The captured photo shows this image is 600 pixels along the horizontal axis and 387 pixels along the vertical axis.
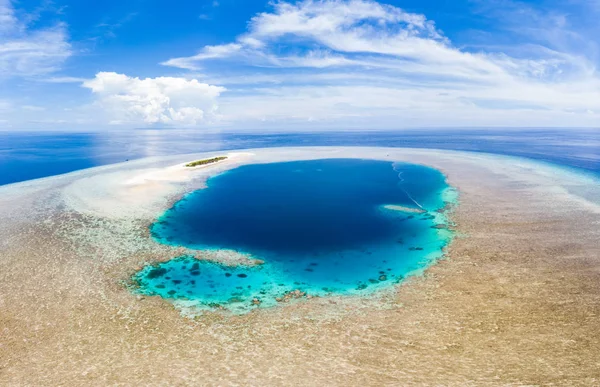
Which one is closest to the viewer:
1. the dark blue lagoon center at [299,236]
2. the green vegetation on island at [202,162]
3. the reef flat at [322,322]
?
the reef flat at [322,322]

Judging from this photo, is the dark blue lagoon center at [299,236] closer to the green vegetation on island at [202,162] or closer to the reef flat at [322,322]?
the reef flat at [322,322]

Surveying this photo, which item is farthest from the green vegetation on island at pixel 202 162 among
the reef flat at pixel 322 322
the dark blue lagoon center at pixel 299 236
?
the reef flat at pixel 322 322

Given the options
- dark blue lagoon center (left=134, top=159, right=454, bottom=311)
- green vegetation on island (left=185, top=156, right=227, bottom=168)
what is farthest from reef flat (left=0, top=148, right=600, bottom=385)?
green vegetation on island (left=185, top=156, right=227, bottom=168)

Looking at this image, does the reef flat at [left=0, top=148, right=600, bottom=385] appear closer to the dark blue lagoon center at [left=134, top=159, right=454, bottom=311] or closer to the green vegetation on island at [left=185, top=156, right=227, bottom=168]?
the dark blue lagoon center at [left=134, top=159, right=454, bottom=311]

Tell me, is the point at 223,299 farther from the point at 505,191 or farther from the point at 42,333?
the point at 505,191

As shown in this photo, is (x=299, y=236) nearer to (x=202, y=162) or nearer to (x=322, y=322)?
(x=322, y=322)

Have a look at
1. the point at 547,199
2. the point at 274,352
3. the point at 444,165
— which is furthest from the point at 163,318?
the point at 444,165
